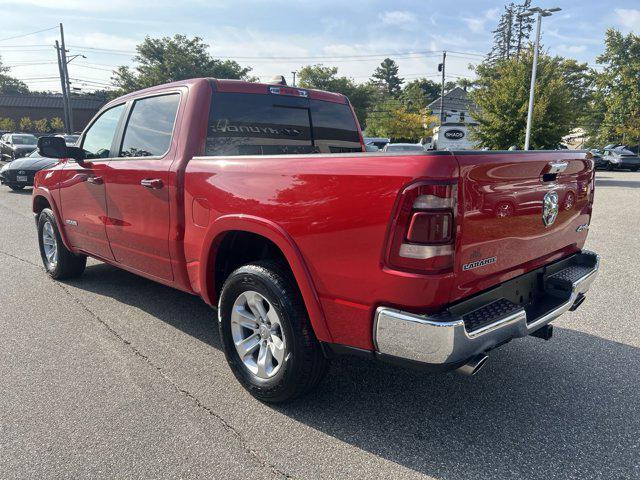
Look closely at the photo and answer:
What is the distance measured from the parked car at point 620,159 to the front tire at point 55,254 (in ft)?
105

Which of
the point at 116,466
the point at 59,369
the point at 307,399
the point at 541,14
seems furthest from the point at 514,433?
the point at 541,14

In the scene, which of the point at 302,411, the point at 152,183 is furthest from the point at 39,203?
the point at 302,411

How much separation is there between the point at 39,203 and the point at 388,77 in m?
90.3

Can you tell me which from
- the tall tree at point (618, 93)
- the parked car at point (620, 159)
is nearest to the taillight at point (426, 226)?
the parked car at point (620, 159)

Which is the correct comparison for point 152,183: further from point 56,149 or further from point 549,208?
point 549,208

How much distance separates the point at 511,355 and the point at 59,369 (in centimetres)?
324

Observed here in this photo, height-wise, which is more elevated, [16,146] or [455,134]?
[455,134]

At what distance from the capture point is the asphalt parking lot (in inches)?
92.6

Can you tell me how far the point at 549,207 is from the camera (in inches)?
107

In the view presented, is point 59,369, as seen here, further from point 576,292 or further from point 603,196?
point 603,196

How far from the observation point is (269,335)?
2.84m

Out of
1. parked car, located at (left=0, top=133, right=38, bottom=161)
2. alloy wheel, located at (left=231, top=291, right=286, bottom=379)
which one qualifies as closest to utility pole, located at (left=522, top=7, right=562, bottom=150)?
→ alloy wheel, located at (left=231, top=291, right=286, bottom=379)

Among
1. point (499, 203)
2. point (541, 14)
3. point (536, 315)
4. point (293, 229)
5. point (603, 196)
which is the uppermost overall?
point (541, 14)

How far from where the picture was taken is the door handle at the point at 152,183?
11.1ft
